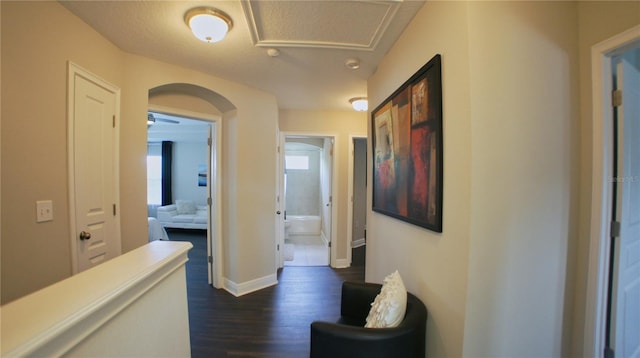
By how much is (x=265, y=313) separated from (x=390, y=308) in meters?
1.66

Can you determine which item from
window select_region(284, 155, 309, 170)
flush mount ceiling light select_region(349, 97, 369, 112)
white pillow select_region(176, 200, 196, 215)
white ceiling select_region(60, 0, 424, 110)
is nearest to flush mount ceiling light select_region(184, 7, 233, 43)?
white ceiling select_region(60, 0, 424, 110)

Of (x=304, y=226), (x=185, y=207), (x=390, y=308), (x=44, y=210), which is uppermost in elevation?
(x=44, y=210)

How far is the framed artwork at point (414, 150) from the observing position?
1.32 meters

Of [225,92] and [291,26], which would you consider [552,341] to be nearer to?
[291,26]

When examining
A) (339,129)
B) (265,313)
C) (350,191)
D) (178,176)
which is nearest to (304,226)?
(350,191)

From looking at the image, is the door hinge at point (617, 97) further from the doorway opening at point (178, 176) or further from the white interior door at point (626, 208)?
the doorway opening at point (178, 176)

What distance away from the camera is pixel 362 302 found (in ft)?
5.64

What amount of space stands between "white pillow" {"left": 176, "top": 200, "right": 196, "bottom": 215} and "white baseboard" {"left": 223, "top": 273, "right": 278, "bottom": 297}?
3.78m

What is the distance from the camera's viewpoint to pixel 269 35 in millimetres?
1820

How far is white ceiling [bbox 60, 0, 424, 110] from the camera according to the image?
154cm

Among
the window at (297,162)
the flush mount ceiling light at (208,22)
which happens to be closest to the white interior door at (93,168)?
the flush mount ceiling light at (208,22)

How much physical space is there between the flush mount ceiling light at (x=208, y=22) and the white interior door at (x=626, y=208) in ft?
7.65

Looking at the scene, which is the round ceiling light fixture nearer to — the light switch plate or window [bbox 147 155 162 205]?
the light switch plate

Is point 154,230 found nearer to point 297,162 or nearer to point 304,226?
point 304,226
